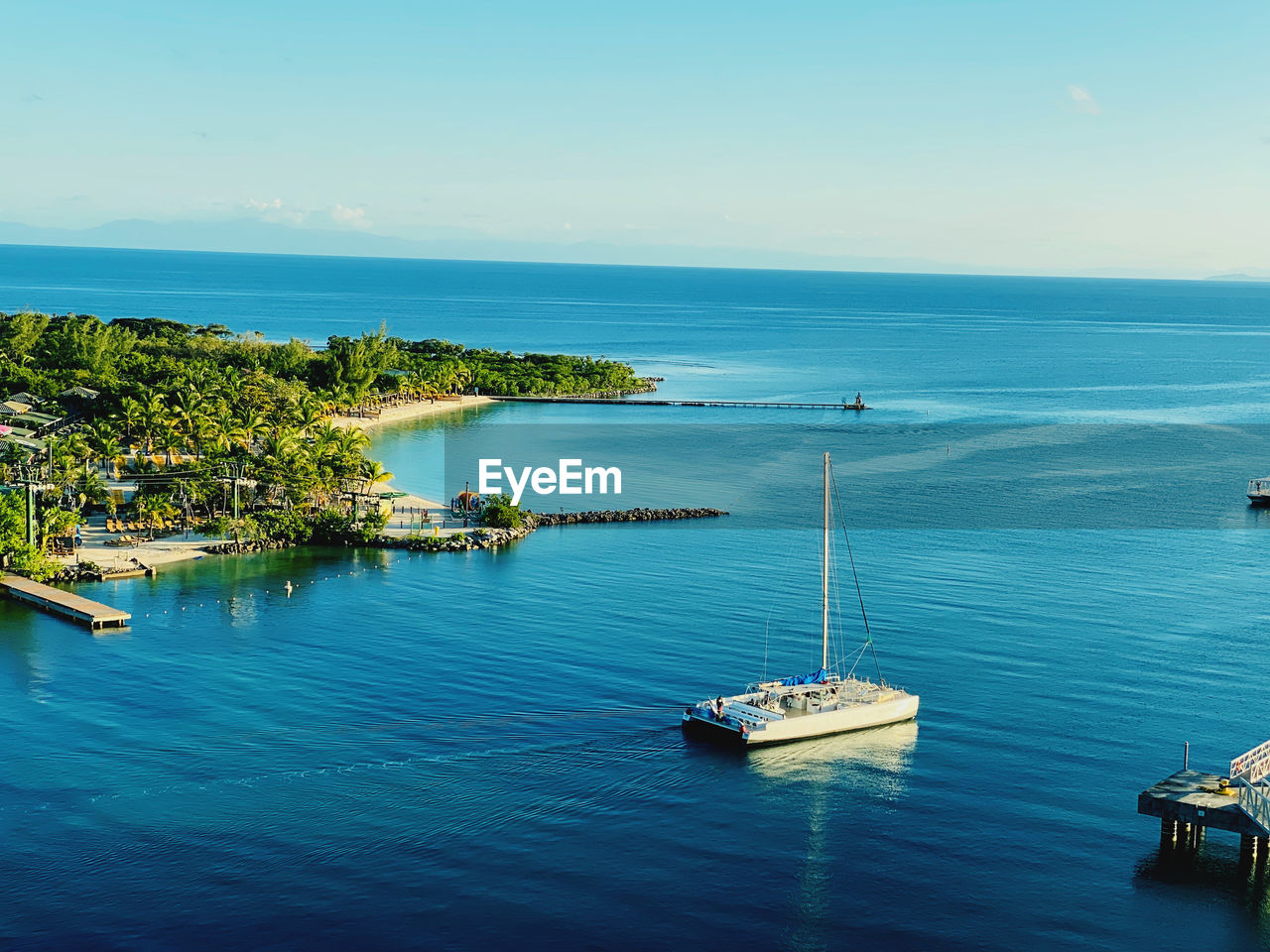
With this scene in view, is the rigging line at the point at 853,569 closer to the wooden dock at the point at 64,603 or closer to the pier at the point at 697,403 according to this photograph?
the wooden dock at the point at 64,603

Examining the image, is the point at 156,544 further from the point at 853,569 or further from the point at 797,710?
the point at 797,710

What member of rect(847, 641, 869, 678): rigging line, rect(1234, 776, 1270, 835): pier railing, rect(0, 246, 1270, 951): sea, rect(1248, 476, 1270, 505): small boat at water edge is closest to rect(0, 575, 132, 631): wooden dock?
rect(0, 246, 1270, 951): sea

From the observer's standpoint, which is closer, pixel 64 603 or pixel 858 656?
pixel 858 656

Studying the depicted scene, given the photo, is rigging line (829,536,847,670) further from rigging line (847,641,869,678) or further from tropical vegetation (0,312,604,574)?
tropical vegetation (0,312,604,574)

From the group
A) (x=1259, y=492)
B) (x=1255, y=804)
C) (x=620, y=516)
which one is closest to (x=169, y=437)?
(x=620, y=516)

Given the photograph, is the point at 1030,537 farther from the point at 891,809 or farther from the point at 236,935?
the point at 236,935

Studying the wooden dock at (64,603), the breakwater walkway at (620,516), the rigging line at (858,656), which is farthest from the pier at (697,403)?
the rigging line at (858,656)

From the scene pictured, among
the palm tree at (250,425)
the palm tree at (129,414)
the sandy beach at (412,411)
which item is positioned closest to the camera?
the palm tree at (250,425)
